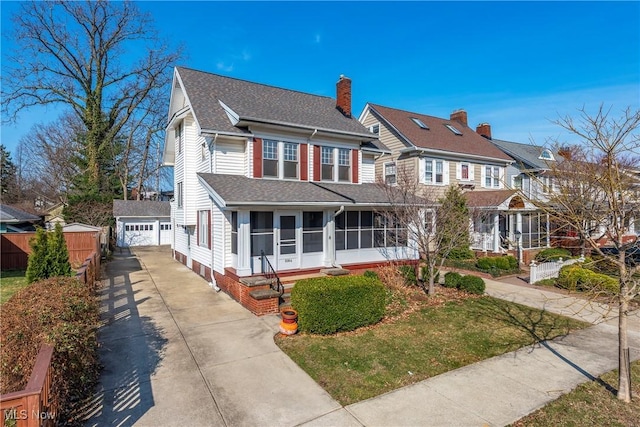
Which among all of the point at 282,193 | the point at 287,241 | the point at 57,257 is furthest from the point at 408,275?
the point at 57,257

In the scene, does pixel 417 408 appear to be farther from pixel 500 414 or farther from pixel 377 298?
pixel 377 298

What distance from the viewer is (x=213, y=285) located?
12.9 meters

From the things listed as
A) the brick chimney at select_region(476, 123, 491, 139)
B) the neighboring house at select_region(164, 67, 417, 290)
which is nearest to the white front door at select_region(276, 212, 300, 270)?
the neighboring house at select_region(164, 67, 417, 290)

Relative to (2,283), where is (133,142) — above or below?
above

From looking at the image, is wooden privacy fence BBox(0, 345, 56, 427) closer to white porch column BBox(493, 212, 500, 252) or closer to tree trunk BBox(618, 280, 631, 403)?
tree trunk BBox(618, 280, 631, 403)

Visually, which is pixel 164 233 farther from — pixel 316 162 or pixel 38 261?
pixel 316 162

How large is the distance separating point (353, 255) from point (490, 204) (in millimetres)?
9907

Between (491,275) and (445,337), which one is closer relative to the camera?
(445,337)

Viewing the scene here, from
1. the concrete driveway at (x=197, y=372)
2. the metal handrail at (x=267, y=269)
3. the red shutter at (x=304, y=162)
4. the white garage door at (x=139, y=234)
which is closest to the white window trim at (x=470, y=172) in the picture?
the red shutter at (x=304, y=162)

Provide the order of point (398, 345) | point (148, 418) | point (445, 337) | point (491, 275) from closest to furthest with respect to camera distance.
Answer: point (148, 418) → point (398, 345) → point (445, 337) → point (491, 275)

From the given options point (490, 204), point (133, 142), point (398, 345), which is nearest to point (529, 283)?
point (490, 204)

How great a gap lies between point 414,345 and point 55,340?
6570 millimetres

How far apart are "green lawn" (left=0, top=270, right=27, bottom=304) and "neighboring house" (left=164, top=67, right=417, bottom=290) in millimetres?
6313

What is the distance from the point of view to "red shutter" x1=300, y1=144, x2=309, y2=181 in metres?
14.3
